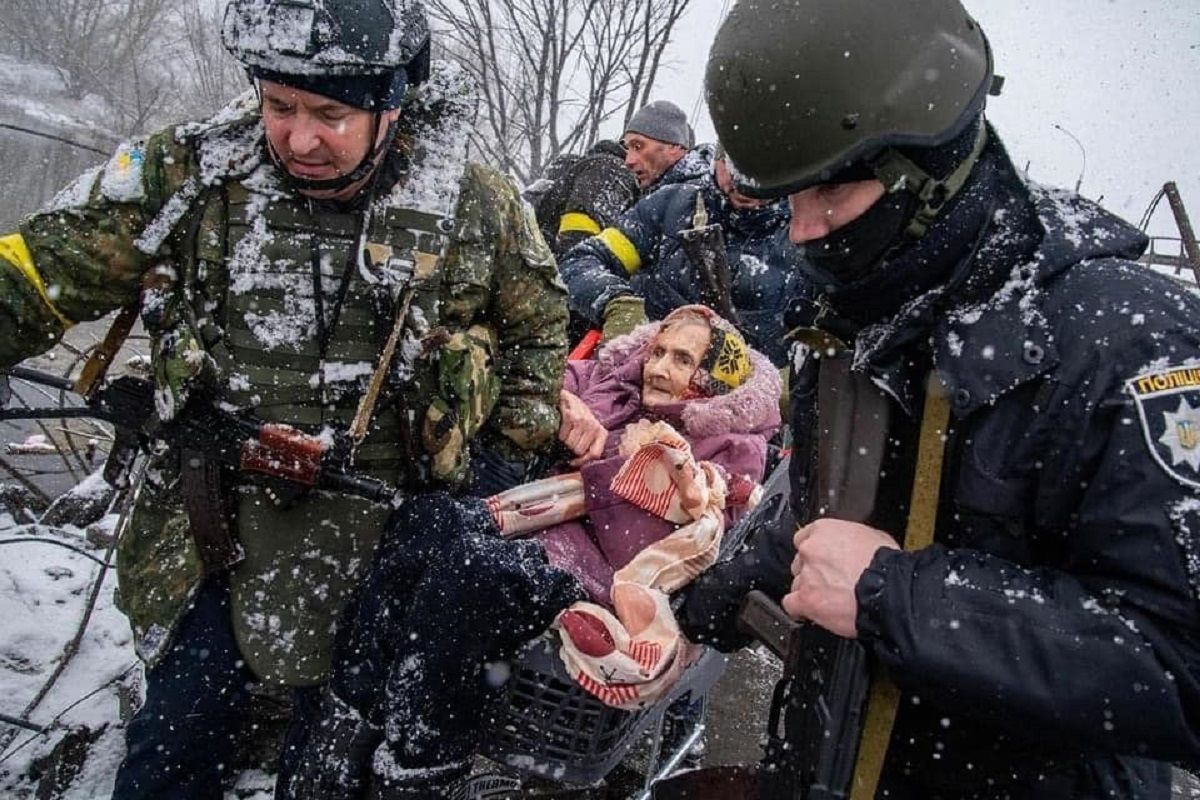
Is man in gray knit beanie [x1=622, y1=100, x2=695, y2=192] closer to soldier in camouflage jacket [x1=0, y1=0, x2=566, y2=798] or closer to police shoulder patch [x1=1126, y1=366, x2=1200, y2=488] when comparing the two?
soldier in camouflage jacket [x1=0, y1=0, x2=566, y2=798]

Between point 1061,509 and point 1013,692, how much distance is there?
11.0 inches

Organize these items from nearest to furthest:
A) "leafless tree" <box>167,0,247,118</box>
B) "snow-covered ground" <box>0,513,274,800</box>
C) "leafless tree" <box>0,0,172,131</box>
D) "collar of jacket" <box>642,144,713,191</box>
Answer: "snow-covered ground" <box>0,513,274,800</box>, "collar of jacket" <box>642,144,713,191</box>, "leafless tree" <box>167,0,247,118</box>, "leafless tree" <box>0,0,172,131</box>

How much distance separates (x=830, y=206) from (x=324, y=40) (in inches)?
47.3

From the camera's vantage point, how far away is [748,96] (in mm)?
1574

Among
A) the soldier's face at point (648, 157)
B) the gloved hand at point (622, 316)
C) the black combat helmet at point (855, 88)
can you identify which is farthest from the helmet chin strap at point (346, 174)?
the soldier's face at point (648, 157)

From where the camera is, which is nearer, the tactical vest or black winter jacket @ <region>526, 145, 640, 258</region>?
the tactical vest

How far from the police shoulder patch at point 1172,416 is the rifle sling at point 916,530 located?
0.89 feet

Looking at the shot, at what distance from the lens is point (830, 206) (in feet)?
4.82

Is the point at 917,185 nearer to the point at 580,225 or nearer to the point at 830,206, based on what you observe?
the point at 830,206

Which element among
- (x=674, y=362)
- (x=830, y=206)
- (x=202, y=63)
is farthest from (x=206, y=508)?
(x=202, y=63)

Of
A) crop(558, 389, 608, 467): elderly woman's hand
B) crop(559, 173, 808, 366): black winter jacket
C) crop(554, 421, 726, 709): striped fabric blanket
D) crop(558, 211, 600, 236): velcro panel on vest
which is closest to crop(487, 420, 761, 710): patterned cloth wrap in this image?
crop(554, 421, 726, 709): striped fabric blanket

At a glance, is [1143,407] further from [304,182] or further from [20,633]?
[20,633]

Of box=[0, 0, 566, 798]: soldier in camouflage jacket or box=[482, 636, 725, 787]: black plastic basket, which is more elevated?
box=[0, 0, 566, 798]: soldier in camouflage jacket

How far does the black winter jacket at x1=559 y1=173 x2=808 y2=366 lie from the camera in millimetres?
3887
